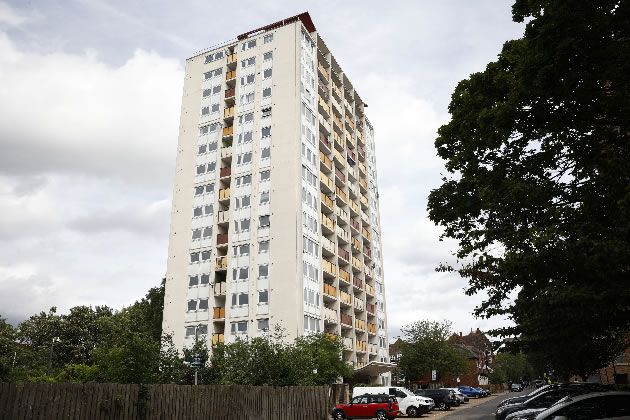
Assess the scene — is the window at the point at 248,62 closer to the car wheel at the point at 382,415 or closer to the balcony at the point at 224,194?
the balcony at the point at 224,194

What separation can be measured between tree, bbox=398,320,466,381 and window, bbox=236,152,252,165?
117ft

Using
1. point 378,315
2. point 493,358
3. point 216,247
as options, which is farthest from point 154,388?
point 493,358

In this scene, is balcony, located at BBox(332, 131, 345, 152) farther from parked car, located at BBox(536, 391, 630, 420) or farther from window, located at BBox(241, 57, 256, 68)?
parked car, located at BBox(536, 391, 630, 420)

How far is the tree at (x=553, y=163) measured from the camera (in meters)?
11.6

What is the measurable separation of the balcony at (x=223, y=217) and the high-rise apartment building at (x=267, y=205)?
103 millimetres

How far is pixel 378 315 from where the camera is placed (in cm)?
6306

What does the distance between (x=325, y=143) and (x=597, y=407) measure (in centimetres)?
4440

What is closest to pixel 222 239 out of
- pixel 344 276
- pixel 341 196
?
pixel 344 276

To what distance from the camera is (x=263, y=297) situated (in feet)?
143

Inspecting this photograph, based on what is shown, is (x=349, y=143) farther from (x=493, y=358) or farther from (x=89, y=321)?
(x=493, y=358)

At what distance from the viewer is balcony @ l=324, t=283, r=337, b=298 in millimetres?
48000

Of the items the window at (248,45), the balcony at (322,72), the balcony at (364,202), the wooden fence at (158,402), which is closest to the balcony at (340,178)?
the balcony at (364,202)

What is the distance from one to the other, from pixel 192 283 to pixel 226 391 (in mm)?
28417

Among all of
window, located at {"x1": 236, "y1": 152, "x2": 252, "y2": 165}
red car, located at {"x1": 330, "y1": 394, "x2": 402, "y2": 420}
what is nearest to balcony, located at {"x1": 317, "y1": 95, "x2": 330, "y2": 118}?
window, located at {"x1": 236, "y1": 152, "x2": 252, "y2": 165}
